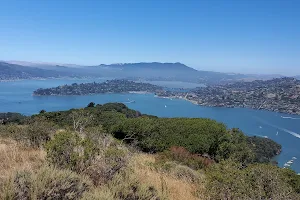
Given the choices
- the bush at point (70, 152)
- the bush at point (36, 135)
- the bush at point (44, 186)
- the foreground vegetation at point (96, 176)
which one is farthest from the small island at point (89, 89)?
the bush at point (44, 186)

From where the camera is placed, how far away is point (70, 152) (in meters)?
2.93

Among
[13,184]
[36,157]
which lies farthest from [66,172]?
[36,157]

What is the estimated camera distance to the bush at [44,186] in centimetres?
188

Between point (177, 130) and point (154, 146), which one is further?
point (177, 130)

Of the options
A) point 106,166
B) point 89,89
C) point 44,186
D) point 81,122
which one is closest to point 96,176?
point 106,166

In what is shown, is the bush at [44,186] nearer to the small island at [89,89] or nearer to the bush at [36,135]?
the bush at [36,135]

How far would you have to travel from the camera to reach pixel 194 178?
4617mm

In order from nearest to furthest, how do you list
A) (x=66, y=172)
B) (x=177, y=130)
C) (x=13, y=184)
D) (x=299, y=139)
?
(x=13, y=184), (x=66, y=172), (x=177, y=130), (x=299, y=139)

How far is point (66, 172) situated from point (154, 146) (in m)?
9.79

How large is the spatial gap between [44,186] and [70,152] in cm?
96

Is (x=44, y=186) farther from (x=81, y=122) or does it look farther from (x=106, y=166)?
(x=81, y=122)

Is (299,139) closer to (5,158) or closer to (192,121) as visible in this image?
(192,121)

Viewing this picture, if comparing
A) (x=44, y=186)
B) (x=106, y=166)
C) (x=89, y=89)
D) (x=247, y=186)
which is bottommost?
(x=89, y=89)

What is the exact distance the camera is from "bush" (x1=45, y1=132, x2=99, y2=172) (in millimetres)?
2803
